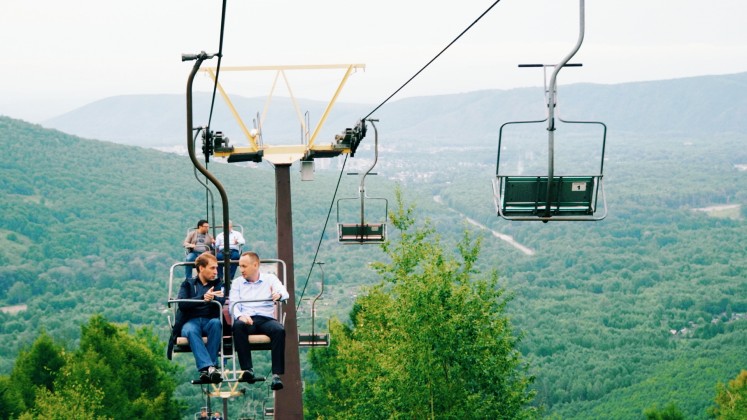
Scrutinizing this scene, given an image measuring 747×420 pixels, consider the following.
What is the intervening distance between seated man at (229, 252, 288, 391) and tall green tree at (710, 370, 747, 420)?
3119 cm

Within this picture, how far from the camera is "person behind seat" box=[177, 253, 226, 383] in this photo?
10.0m

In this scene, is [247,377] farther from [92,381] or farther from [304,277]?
[304,277]

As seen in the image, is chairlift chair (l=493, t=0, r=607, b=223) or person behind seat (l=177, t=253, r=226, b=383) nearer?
chairlift chair (l=493, t=0, r=607, b=223)

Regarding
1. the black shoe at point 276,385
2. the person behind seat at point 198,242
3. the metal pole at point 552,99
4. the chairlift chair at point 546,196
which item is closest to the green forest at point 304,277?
the person behind seat at point 198,242

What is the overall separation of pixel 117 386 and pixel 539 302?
131 metres

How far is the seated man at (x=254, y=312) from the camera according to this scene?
10156 mm

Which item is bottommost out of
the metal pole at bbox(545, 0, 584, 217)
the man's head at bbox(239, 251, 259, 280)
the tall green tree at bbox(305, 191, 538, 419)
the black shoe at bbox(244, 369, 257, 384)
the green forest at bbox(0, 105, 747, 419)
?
the green forest at bbox(0, 105, 747, 419)

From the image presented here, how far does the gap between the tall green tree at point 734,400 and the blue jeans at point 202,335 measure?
3162cm

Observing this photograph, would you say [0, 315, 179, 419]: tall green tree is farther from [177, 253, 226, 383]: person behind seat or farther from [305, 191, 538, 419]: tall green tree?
[177, 253, 226, 383]: person behind seat

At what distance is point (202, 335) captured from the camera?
1022cm

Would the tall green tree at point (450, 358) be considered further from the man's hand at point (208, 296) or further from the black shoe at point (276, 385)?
the man's hand at point (208, 296)

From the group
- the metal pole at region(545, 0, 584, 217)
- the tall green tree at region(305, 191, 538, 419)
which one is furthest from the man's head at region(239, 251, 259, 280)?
the tall green tree at region(305, 191, 538, 419)

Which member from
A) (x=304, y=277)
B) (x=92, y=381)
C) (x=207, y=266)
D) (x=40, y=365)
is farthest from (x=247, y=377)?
(x=304, y=277)

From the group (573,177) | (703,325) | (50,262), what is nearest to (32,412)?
(573,177)
